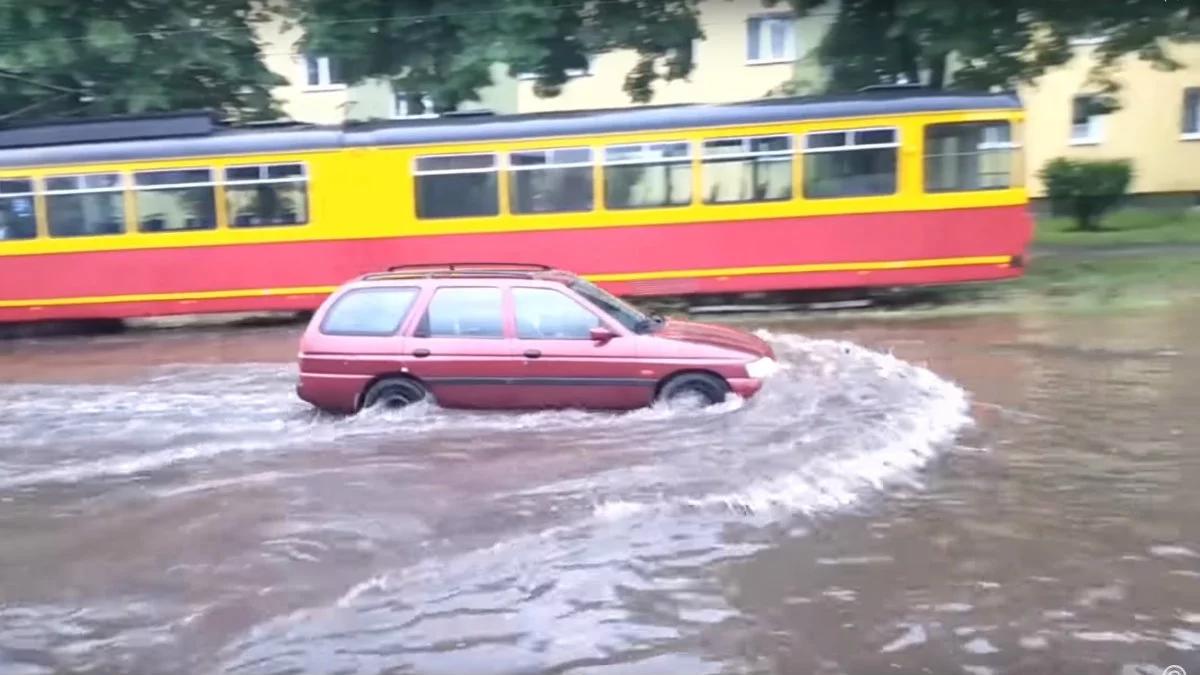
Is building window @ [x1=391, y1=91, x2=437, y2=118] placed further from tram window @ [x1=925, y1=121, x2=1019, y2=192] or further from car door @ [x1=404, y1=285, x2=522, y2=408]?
car door @ [x1=404, y1=285, x2=522, y2=408]

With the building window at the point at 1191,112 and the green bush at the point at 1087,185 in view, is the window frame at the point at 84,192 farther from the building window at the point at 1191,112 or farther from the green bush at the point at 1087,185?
the building window at the point at 1191,112

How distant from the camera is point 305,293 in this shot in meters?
17.8

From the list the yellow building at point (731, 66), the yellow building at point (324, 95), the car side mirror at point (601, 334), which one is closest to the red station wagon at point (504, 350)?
the car side mirror at point (601, 334)

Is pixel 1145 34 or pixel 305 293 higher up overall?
pixel 1145 34

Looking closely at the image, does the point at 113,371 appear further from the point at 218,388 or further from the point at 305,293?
the point at 305,293

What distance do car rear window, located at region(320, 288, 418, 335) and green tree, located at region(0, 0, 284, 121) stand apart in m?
12.5

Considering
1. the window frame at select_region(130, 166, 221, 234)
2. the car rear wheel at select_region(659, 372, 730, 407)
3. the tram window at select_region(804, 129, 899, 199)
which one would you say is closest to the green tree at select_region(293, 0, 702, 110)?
the window frame at select_region(130, 166, 221, 234)

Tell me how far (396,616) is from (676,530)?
1.84 m

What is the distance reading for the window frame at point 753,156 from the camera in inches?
666

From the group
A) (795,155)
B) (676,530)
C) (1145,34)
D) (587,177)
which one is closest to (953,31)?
(1145,34)

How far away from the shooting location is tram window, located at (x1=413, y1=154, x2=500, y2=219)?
683 inches

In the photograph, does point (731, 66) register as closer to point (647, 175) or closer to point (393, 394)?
point (647, 175)

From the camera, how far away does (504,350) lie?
33.7 ft

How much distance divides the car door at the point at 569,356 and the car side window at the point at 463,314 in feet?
0.53
